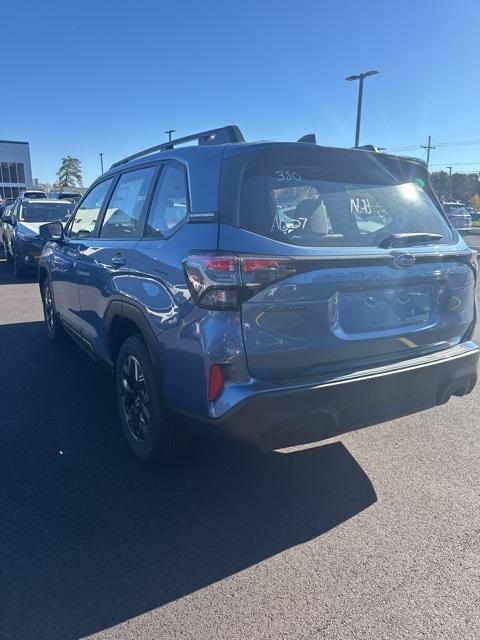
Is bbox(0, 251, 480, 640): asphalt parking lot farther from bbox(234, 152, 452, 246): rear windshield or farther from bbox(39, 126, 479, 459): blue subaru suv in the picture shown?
bbox(234, 152, 452, 246): rear windshield

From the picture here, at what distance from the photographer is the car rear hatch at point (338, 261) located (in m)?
2.50

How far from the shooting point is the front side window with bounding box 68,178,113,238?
14.7 feet

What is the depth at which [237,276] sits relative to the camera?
2.45 m

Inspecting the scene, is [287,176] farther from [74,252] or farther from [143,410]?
[74,252]

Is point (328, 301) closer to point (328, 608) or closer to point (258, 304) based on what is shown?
point (258, 304)

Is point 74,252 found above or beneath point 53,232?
beneath

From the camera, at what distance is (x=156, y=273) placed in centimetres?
297

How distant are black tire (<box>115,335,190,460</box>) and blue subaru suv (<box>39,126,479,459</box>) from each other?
0.01m

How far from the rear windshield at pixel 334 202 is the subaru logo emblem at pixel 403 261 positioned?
0.15 m

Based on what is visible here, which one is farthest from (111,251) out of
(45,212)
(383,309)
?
(45,212)

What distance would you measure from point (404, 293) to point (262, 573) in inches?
63.1

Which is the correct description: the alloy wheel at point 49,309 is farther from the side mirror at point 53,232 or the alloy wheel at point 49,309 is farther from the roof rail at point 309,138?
the roof rail at point 309,138

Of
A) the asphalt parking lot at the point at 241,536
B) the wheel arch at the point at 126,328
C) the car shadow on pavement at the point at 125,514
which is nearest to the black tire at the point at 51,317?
the car shadow on pavement at the point at 125,514

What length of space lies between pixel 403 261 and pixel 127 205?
2.01 meters
